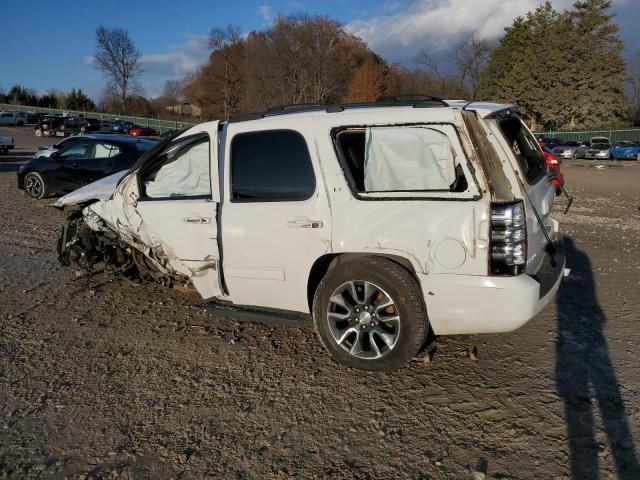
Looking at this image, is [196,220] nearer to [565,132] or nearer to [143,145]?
[143,145]

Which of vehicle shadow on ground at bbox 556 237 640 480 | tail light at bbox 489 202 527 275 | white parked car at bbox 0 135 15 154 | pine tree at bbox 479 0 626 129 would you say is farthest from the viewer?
pine tree at bbox 479 0 626 129

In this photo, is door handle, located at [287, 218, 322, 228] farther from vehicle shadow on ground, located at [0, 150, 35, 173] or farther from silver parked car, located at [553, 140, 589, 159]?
silver parked car, located at [553, 140, 589, 159]

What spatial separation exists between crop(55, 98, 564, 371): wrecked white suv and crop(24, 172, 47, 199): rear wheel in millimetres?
8859

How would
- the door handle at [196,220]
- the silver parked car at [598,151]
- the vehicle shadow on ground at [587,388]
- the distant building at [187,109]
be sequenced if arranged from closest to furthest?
the vehicle shadow on ground at [587,388] < the door handle at [196,220] < the silver parked car at [598,151] < the distant building at [187,109]

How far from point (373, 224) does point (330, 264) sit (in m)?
0.53

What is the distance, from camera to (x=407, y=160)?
365cm

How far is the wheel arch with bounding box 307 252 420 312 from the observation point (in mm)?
3615

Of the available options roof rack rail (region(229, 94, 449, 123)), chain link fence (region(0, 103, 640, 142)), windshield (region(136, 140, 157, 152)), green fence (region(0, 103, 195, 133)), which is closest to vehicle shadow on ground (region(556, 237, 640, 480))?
roof rack rail (region(229, 94, 449, 123))

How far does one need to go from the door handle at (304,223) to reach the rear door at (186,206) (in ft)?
2.36

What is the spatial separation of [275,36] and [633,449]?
6831 centimetres

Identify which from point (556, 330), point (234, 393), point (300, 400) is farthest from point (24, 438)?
point (556, 330)

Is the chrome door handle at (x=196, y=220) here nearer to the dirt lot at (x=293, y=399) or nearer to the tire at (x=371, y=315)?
Result: the dirt lot at (x=293, y=399)

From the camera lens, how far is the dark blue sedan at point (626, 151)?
109 ft

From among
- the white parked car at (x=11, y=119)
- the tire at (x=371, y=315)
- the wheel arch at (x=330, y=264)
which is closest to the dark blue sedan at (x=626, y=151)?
the wheel arch at (x=330, y=264)
